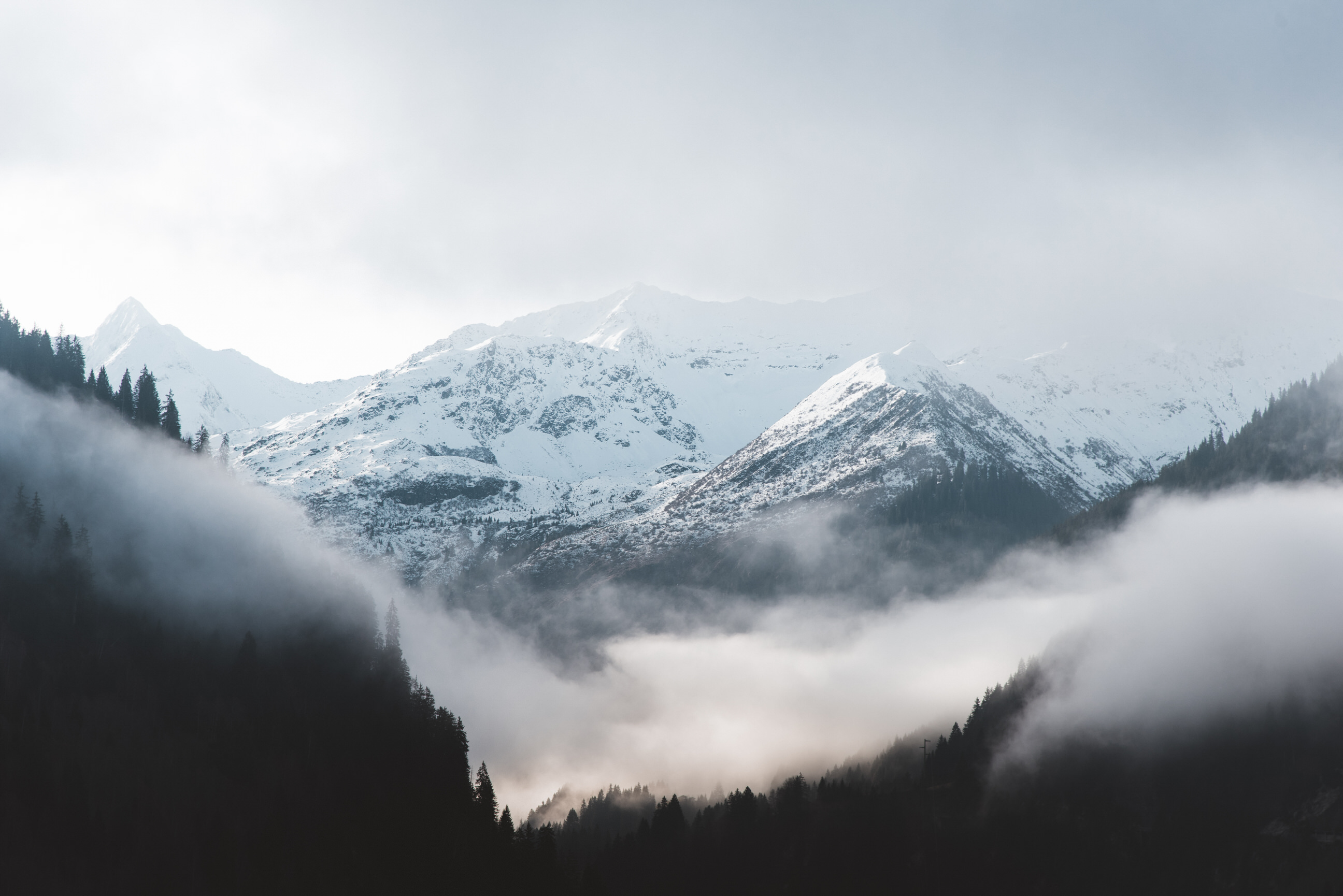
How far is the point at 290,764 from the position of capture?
19500 centimetres

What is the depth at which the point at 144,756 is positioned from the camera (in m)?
182

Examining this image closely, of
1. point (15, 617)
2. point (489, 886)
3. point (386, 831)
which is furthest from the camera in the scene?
point (15, 617)

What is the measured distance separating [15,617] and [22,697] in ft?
77.0

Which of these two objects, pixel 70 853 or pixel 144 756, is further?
pixel 144 756

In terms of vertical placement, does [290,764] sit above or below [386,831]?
above

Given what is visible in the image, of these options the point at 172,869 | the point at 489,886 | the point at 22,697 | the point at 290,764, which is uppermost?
the point at 22,697

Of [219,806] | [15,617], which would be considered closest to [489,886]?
[219,806]

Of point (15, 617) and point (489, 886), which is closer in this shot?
point (489, 886)

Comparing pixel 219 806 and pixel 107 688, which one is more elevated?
pixel 107 688

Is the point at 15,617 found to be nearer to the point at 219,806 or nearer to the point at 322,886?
the point at 219,806

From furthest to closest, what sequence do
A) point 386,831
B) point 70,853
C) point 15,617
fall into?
point 15,617
point 386,831
point 70,853

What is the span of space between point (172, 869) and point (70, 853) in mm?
13448

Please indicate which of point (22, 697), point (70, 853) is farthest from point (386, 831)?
point (22, 697)

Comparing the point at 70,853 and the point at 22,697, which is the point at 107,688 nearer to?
the point at 22,697
